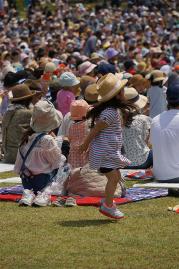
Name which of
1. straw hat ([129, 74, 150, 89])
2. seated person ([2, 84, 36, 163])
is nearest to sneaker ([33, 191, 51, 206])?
seated person ([2, 84, 36, 163])

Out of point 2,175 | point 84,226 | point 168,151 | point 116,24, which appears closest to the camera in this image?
point 84,226

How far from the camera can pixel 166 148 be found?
11750mm

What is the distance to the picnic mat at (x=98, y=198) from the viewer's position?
10.4 m

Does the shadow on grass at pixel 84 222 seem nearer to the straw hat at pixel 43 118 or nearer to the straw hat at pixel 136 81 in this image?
the straw hat at pixel 43 118

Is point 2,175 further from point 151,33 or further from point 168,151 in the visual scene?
point 151,33

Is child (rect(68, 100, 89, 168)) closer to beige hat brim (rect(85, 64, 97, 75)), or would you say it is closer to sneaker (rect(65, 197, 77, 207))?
sneaker (rect(65, 197, 77, 207))

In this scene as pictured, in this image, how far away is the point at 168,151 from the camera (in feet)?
38.5

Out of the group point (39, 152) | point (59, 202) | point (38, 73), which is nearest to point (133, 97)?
point (39, 152)

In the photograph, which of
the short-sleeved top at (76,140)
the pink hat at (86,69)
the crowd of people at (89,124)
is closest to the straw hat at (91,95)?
the crowd of people at (89,124)

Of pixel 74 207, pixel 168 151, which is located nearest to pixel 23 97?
pixel 168 151

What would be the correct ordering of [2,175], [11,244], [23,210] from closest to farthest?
[11,244] < [23,210] < [2,175]

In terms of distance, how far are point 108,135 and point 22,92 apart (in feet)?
15.7

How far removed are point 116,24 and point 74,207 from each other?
→ 35.7m

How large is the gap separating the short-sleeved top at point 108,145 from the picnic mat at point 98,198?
1047 millimetres
